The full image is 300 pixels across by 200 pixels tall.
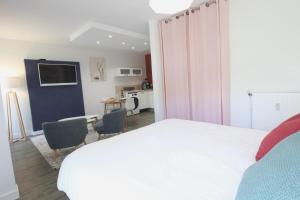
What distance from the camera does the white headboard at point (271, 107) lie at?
2258 mm

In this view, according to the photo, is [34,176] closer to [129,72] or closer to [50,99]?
[50,99]

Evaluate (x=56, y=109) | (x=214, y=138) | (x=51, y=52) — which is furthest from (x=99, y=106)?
(x=214, y=138)

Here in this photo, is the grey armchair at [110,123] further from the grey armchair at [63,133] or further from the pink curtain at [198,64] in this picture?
the pink curtain at [198,64]

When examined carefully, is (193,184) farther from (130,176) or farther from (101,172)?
(101,172)

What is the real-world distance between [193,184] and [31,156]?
3205 millimetres

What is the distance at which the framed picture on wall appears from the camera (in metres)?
5.65

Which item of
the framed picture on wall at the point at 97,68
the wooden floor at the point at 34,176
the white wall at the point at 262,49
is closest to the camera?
the wooden floor at the point at 34,176

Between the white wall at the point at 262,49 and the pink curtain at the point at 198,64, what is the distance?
0.15m

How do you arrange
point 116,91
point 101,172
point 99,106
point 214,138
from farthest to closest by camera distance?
point 116,91
point 99,106
point 214,138
point 101,172

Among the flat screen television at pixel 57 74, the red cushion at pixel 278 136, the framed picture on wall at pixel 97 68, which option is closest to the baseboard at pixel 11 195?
the red cushion at pixel 278 136

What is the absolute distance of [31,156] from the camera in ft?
10.1

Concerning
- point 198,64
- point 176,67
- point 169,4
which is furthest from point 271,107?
point 169,4

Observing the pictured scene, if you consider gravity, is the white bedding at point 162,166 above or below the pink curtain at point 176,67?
below

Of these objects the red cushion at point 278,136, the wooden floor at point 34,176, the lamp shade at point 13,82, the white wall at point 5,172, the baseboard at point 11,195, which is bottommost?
the wooden floor at point 34,176
